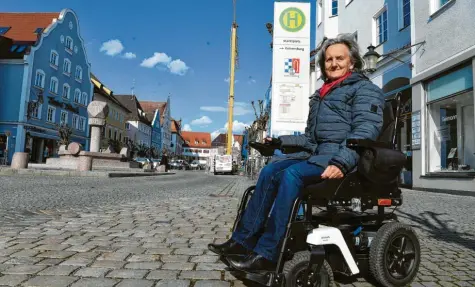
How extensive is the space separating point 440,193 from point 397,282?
31.3 feet

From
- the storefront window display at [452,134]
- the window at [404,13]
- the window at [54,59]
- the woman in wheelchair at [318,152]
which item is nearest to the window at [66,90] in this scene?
the window at [54,59]

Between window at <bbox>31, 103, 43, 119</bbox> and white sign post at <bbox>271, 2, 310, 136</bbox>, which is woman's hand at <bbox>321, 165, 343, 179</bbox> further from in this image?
window at <bbox>31, 103, 43, 119</bbox>

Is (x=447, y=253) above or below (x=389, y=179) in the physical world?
below

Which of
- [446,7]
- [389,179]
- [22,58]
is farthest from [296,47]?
[22,58]

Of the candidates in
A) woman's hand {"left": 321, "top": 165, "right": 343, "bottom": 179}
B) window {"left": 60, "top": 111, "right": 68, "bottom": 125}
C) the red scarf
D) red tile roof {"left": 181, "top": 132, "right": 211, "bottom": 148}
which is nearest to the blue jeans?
woman's hand {"left": 321, "top": 165, "right": 343, "bottom": 179}

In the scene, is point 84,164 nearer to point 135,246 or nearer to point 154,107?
point 135,246

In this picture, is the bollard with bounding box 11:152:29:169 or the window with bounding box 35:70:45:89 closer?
the bollard with bounding box 11:152:29:169

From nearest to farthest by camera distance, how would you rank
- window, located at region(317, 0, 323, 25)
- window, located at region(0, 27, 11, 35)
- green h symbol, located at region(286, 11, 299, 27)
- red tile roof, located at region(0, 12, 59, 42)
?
green h symbol, located at region(286, 11, 299, 27) → window, located at region(317, 0, 323, 25) → red tile roof, located at region(0, 12, 59, 42) → window, located at region(0, 27, 11, 35)

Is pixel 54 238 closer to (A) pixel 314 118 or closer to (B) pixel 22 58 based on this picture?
(A) pixel 314 118

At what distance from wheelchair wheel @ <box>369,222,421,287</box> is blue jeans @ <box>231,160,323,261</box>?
0.63m

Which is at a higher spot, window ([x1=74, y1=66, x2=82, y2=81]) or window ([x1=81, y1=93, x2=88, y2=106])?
window ([x1=74, y1=66, x2=82, y2=81])

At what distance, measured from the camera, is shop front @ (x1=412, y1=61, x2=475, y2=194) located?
32.8 ft

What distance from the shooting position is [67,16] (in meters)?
39.8

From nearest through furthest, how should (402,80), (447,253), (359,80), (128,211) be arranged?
1. (359,80)
2. (447,253)
3. (128,211)
4. (402,80)
